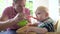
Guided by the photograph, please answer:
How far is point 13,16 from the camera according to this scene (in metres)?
1.39

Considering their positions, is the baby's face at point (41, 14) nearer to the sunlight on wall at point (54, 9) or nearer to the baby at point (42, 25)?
the baby at point (42, 25)

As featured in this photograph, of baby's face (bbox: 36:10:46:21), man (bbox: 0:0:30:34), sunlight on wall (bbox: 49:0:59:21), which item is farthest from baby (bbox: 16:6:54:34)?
sunlight on wall (bbox: 49:0:59:21)

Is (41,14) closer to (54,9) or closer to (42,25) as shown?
(42,25)

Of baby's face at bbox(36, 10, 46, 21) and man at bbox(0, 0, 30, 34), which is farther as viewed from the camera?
baby's face at bbox(36, 10, 46, 21)

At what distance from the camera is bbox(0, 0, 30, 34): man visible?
110 centimetres

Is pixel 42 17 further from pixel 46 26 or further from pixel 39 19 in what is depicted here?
pixel 46 26

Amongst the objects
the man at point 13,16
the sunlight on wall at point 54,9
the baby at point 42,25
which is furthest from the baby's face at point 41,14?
the sunlight on wall at point 54,9

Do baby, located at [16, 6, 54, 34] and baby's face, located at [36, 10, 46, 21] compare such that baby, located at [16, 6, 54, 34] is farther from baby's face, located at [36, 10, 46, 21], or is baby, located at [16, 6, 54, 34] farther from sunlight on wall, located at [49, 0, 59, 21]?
sunlight on wall, located at [49, 0, 59, 21]

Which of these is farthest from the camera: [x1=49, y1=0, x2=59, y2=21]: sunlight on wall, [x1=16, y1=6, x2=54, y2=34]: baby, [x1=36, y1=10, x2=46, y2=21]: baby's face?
[x1=49, y1=0, x2=59, y2=21]: sunlight on wall

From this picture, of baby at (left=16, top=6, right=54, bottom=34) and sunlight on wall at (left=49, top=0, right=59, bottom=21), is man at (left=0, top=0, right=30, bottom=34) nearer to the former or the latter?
baby at (left=16, top=6, right=54, bottom=34)

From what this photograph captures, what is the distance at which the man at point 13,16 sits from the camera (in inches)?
43.1

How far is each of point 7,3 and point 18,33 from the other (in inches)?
74.9

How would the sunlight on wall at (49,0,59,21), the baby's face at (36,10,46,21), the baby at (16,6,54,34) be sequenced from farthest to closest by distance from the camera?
the sunlight on wall at (49,0,59,21) → the baby's face at (36,10,46,21) → the baby at (16,6,54,34)

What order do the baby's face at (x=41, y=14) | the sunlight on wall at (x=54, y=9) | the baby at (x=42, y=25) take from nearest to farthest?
the baby at (x=42, y=25), the baby's face at (x=41, y=14), the sunlight on wall at (x=54, y=9)
